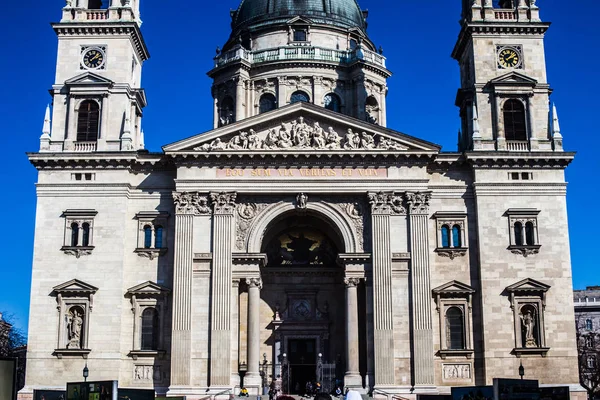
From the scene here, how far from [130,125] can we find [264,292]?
1323cm

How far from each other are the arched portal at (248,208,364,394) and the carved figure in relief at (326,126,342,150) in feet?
13.9

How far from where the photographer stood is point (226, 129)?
50.4 meters

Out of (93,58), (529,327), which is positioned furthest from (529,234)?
(93,58)

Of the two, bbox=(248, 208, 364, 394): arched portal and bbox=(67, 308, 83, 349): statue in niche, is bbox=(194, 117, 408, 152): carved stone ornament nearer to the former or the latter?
bbox=(248, 208, 364, 394): arched portal

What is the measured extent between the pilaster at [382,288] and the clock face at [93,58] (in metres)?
18.7

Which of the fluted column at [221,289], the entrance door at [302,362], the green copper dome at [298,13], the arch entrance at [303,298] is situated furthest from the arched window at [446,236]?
the green copper dome at [298,13]

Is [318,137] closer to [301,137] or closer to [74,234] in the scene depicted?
[301,137]

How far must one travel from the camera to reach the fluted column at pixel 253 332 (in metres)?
48.4

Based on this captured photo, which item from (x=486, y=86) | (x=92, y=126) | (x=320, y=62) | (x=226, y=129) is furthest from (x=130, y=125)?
(x=486, y=86)

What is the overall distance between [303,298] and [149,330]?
1003 centimetres

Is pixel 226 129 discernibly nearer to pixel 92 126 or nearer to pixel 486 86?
pixel 92 126

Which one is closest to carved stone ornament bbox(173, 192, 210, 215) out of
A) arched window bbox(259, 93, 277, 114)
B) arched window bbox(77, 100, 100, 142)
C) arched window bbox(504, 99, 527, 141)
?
arched window bbox(77, 100, 100, 142)

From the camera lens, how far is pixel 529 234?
50562mm

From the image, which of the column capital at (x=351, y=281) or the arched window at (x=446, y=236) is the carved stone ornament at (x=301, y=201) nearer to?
the column capital at (x=351, y=281)
